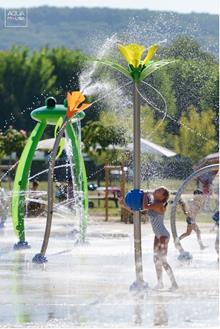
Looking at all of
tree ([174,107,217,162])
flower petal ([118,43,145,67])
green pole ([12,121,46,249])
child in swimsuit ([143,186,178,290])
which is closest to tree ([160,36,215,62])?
tree ([174,107,217,162])

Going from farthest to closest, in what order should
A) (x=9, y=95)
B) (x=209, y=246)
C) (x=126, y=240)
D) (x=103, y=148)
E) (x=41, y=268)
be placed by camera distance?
(x=9, y=95), (x=103, y=148), (x=126, y=240), (x=209, y=246), (x=41, y=268)

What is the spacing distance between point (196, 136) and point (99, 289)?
1164cm

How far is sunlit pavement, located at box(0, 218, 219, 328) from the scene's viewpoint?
27.6ft

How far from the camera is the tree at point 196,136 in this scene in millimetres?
19672

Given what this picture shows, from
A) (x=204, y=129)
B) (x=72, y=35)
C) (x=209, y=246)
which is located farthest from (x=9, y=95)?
(x=72, y=35)

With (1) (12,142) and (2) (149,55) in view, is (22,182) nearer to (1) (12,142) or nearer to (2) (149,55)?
(2) (149,55)

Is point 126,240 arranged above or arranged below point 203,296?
below

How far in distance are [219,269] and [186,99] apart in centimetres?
585

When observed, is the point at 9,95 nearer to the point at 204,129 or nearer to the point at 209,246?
the point at 204,129

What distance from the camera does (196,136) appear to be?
71.3 ft

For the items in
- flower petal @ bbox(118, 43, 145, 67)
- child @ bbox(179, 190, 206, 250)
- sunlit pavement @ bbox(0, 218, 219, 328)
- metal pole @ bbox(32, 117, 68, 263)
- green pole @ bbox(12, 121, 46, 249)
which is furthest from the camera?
green pole @ bbox(12, 121, 46, 249)

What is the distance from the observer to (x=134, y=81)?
10023mm

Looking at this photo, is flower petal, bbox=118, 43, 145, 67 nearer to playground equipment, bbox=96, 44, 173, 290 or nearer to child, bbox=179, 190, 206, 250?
playground equipment, bbox=96, 44, 173, 290

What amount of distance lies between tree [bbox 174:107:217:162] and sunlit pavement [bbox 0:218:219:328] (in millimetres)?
3919
